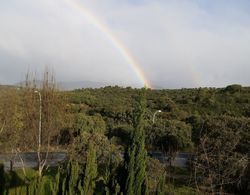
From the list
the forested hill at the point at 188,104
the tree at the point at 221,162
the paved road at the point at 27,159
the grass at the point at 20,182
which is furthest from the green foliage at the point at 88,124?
the tree at the point at 221,162

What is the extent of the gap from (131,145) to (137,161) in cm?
56

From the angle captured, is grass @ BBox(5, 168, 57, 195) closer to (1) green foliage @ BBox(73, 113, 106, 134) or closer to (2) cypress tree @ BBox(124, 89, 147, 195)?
(2) cypress tree @ BBox(124, 89, 147, 195)

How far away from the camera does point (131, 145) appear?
15.8 m

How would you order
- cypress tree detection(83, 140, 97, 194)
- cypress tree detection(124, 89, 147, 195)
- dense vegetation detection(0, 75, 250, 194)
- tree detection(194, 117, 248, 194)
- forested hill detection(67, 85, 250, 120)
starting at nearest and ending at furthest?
cypress tree detection(124, 89, 147, 195), dense vegetation detection(0, 75, 250, 194), cypress tree detection(83, 140, 97, 194), tree detection(194, 117, 248, 194), forested hill detection(67, 85, 250, 120)

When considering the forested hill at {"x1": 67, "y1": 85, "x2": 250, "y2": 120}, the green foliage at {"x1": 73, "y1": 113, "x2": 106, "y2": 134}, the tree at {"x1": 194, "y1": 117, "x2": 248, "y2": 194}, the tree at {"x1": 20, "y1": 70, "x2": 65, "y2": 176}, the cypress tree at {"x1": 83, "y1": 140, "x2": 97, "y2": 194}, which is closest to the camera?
the cypress tree at {"x1": 83, "y1": 140, "x2": 97, "y2": 194}

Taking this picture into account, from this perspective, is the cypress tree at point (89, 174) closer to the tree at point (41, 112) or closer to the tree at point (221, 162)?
the tree at point (221, 162)

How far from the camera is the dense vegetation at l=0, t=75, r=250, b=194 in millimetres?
16031

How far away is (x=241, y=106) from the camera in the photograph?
2479 inches

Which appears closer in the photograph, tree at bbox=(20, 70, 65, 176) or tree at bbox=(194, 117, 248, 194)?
tree at bbox=(194, 117, 248, 194)

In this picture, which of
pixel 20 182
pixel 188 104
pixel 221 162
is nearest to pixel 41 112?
pixel 20 182

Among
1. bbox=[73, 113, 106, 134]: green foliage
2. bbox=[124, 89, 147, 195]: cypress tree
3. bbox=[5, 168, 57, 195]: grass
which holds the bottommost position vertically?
bbox=[5, 168, 57, 195]: grass

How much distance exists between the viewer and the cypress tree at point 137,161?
1565 centimetres

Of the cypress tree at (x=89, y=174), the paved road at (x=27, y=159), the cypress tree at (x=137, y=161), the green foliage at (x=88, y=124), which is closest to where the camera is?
the cypress tree at (x=137, y=161)

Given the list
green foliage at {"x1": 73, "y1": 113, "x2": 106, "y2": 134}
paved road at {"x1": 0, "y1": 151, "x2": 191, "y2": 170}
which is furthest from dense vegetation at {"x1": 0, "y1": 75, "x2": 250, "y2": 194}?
paved road at {"x1": 0, "y1": 151, "x2": 191, "y2": 170}
